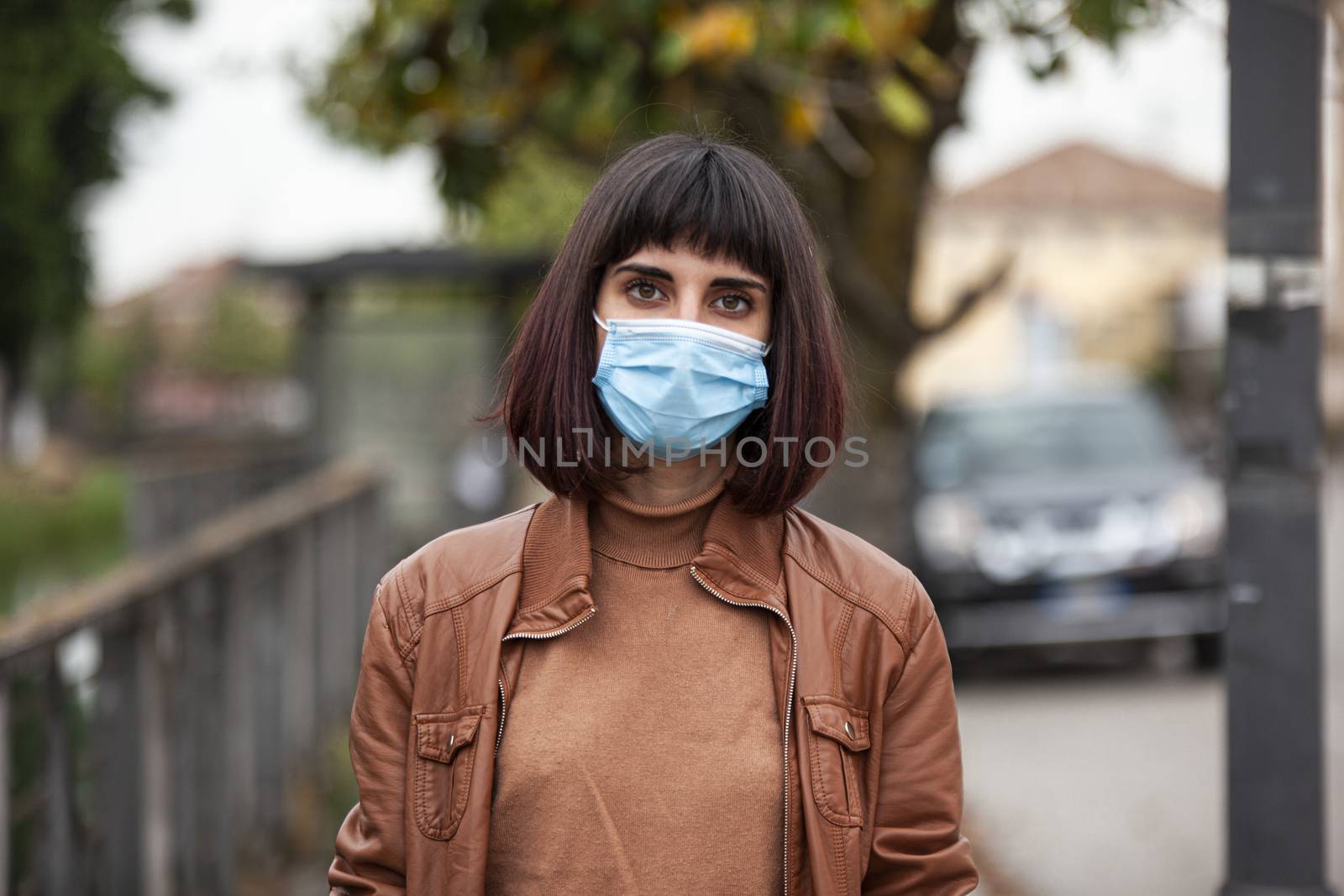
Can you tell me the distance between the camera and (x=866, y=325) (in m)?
7.25

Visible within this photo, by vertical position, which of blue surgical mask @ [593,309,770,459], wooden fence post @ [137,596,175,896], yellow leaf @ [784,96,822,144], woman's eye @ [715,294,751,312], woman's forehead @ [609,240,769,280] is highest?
yellow leaf @ [784,96,822,144]

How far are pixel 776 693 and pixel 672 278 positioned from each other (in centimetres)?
60

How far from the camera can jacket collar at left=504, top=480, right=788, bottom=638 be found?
87.9 inches

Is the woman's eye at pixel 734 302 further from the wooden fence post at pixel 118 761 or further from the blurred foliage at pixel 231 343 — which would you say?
the blurred foliage at pixel 231 343

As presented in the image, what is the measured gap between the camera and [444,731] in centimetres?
223

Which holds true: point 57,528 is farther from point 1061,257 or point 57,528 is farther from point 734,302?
point 1061,257

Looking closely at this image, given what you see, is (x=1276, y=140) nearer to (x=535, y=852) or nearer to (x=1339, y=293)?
(x=535, y=852)

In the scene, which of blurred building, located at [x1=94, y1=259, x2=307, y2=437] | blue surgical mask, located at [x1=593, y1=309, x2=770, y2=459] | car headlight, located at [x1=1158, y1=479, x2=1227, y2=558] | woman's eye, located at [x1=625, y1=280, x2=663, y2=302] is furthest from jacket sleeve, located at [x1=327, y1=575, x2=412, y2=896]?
blurred building, located at [x1=94, y1=259, x2=307, y2=437]

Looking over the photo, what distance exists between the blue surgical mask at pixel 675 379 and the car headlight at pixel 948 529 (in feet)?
25.3

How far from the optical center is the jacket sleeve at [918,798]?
2252 mm

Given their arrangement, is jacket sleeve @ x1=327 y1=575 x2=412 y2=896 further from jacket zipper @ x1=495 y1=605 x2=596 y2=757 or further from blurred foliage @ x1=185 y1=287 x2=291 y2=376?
blurred foliage @ x1=185 y1=287 x2=291 y2=376

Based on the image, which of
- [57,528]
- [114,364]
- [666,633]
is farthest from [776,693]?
[114,364]

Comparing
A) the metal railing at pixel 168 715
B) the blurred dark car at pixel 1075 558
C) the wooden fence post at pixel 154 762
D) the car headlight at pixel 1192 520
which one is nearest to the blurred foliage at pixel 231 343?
the blurred dark car at pixel 1075 558

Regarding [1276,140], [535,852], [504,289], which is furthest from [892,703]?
[504,289]
